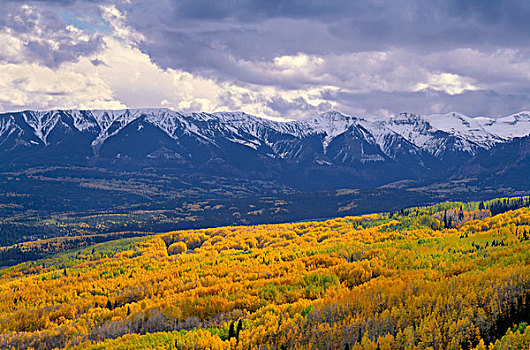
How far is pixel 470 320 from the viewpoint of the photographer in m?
60.3

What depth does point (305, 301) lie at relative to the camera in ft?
286

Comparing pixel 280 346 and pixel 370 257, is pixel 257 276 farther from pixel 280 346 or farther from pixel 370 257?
pixel 280 346

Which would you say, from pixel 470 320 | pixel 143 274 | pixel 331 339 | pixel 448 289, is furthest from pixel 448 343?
pixel 143 274

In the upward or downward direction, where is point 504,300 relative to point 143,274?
upward

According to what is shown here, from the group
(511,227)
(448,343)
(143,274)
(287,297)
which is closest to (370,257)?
(287,297)

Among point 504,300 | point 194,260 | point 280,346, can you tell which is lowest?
point 194,260

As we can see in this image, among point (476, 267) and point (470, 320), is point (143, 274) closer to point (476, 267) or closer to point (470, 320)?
point (476, 267)

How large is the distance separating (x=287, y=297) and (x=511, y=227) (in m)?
99.6

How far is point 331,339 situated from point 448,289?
23.6 m

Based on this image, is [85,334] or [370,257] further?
[370,257]

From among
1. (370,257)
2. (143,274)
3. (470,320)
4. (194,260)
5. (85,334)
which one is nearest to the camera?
(470,320)

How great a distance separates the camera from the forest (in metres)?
60.9

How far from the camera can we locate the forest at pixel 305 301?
60.9 metres

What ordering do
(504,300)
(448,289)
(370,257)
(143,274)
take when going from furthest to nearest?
1. (143,274)
2. (370,257)
3. (448,289)
4. (504,300)
